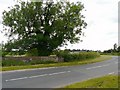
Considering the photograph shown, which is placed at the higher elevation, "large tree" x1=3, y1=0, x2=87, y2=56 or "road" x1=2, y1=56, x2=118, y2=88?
"large tree" x1=3, y1=0, x2=87, y2=56

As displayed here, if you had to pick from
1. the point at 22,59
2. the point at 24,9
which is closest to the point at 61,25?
the point at 24,9

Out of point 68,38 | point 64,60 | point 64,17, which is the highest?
point 64,17

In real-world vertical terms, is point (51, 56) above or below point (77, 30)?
below

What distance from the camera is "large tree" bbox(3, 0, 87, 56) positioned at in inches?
1925

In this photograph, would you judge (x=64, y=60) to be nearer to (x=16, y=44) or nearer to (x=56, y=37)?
(x=56, y=37)

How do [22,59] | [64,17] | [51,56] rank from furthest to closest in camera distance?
[64,17]
[51,56]
[22,59]

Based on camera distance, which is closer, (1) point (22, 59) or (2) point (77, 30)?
(1) point (22, 59)

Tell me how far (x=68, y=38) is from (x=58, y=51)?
99.3 inches

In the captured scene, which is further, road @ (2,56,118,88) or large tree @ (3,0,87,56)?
large tree @ (3,0,87,56)

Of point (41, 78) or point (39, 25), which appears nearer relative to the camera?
point (41, 78)

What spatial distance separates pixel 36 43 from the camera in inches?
1965

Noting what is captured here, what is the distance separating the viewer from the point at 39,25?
4909 centimetres

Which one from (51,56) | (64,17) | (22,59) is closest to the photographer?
(22,59)

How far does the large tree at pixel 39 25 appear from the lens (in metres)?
48.9
